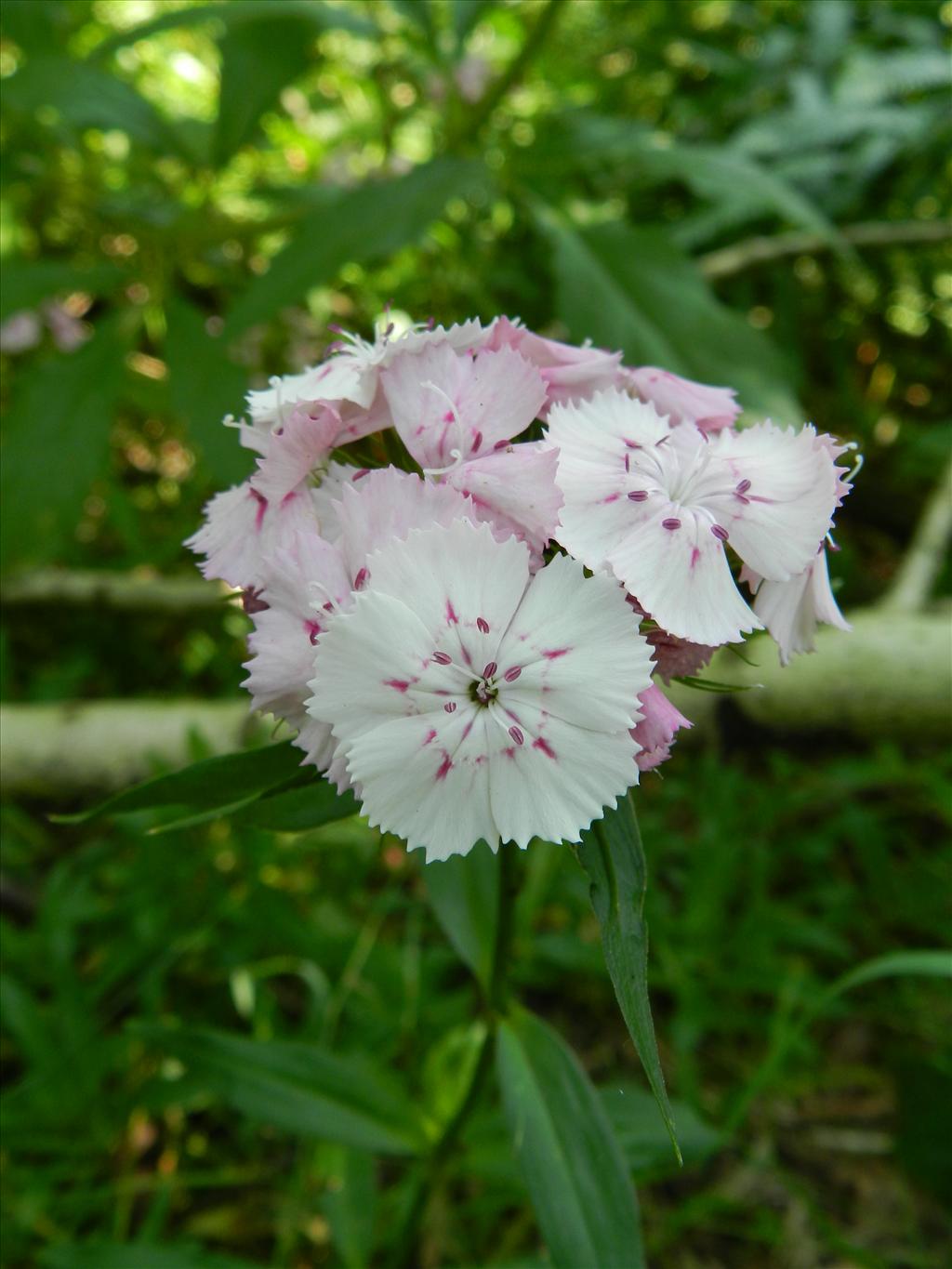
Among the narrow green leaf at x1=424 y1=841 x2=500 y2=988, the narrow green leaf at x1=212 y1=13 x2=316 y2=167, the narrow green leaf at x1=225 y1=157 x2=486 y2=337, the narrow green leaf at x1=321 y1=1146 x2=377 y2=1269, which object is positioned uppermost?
the narrow green leaf at x1=212 y1=13 x2=316 y2=167

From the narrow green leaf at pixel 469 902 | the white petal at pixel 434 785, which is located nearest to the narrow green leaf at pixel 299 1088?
the narrow green leaf at pixel 469 902

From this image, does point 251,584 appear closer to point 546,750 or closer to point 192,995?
point 546,750

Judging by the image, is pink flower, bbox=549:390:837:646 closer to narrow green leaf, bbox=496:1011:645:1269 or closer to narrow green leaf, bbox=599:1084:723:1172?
narrow green leaf, bbox=496:1011:645:1269

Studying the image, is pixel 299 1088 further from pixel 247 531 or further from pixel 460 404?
pixel 460 404

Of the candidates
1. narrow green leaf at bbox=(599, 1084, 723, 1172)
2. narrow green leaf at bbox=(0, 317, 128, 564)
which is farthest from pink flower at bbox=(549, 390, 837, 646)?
narrow green leaf at bbox=(0, 317, 128, 564)

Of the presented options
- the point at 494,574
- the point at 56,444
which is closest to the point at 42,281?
the point at 56,444

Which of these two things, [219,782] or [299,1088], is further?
[299,1088]
